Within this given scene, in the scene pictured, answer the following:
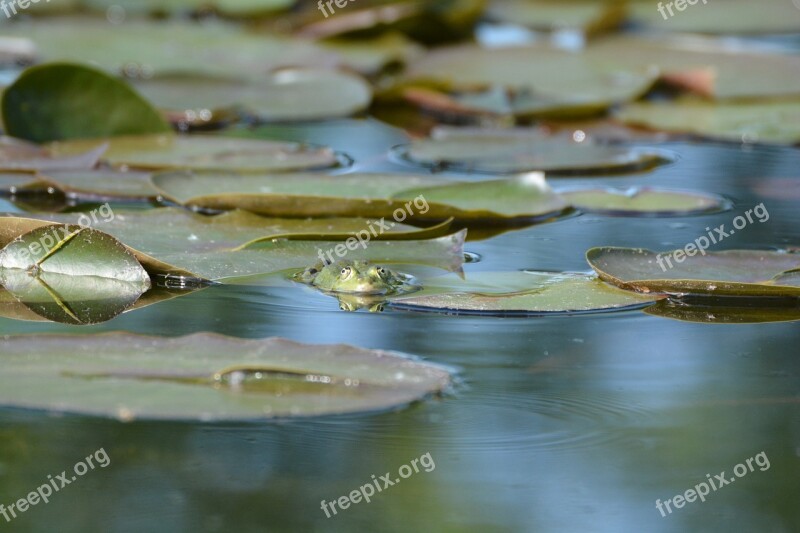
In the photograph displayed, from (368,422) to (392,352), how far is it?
0.86 ft

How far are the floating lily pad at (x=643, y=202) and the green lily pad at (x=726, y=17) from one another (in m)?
3.21

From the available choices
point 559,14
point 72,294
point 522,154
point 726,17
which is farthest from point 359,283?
point 726,17

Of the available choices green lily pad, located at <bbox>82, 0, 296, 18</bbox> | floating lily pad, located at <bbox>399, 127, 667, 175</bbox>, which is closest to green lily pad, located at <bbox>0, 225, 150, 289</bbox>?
floating lily pad, located at <bbox>399, 127, 667, 175</bbox>

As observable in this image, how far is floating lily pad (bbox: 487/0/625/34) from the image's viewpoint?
19.3 feet

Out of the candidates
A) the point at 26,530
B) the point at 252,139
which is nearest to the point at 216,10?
the point at 252,139

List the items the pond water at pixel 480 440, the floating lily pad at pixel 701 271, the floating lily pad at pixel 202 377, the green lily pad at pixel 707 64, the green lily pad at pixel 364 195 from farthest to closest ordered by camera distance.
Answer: the green lily pad at pixel 707 64, the green lily pad at pixel 364 195, the floating lily pad at pixel 701 271, the floating lily pad at pixel 202 377, the pond water at pixel 480 440

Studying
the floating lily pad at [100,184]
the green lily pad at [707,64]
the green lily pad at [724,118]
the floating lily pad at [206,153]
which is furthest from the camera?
the green lily pad at [707,64]

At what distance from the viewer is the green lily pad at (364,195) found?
2.77m

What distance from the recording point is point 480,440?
167 cm

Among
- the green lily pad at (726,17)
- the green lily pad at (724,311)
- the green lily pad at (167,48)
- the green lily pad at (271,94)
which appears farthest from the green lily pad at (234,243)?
the green lily pad at (726,17)

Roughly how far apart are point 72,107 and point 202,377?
6.85 ft

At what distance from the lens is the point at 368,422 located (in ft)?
5.51

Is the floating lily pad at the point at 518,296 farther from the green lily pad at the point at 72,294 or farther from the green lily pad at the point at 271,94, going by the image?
the green lily pad at the point at 271,94

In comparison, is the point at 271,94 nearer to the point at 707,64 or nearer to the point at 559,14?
the point at 707,64
